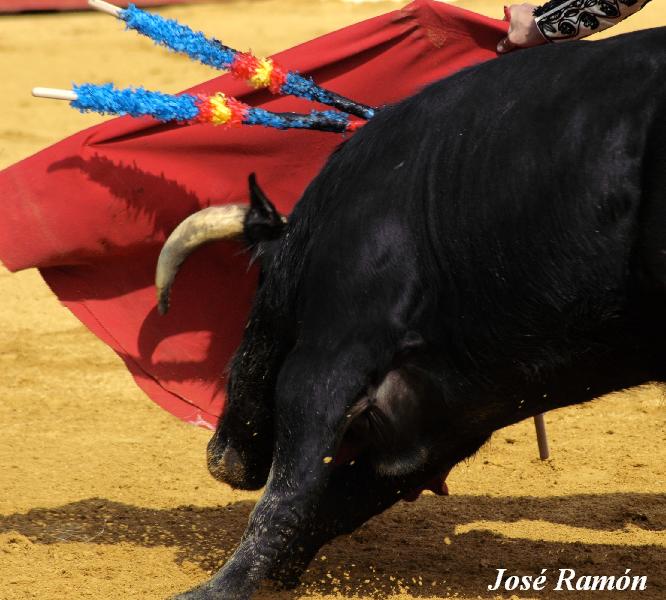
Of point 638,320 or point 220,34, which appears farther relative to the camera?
point 220,34

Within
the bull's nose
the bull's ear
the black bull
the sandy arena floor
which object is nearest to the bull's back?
the black bull

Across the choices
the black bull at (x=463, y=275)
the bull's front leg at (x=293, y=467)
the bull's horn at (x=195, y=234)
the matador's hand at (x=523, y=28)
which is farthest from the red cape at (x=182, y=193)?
the bull's front leg at (x=293, y=467)

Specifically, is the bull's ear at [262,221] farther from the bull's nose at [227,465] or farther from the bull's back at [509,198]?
the bull's nose at [227,465]

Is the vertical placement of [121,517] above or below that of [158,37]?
below

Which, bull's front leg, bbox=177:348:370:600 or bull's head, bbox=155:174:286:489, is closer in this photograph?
bull's front leg, bbox=177:348:370:600

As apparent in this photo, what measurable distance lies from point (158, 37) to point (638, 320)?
5.57 ft

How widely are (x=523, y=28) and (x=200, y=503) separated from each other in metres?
1.82

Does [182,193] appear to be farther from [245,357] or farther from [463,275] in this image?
[463,275]

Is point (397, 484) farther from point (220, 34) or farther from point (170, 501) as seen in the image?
point (220, 34)

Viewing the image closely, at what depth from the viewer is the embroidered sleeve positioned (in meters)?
3.46

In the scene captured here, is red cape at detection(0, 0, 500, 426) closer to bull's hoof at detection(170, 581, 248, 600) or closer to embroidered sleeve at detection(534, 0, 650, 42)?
embroidered sleeve at detection(534, 0, 650, 42)

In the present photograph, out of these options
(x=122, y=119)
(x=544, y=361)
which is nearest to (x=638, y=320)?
(x=544, y=361)

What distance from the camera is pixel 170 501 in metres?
4.26

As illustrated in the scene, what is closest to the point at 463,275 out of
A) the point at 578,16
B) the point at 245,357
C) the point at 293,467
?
the point at 293,467
